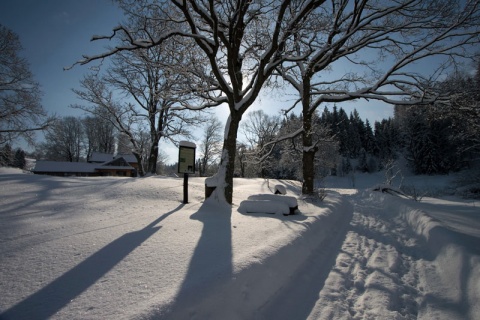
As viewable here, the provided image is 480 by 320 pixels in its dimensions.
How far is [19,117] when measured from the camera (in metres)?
15.1

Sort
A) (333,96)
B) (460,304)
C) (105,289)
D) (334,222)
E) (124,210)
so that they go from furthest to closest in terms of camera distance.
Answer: (333,96)
(334,222)
(124,210)
(460,304)
(105,289)

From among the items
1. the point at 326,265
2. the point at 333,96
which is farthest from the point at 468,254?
the point at 333,96

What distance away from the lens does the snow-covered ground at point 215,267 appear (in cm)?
Answer: 211

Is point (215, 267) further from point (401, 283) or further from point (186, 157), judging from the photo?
point (186, 157)

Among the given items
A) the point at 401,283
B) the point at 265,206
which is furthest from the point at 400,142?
the point at 401,283

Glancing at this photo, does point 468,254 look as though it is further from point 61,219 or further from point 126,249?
point 61,219

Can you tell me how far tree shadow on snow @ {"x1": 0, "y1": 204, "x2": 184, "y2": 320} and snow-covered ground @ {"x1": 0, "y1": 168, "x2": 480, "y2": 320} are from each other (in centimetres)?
1

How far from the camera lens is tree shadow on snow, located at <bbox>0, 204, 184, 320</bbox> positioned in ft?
5.96

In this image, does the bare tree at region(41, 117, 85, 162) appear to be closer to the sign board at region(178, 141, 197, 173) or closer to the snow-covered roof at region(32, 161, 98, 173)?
the snow-covered roof at region(32, 161, 98, 173)

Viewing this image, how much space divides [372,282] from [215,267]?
2.41m

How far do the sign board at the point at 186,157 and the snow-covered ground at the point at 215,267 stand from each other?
1.90 metres

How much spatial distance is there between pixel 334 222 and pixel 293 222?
2.17 meters

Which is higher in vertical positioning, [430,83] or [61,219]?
[430,83]

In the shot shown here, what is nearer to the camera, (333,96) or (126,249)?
→ (126,249)
